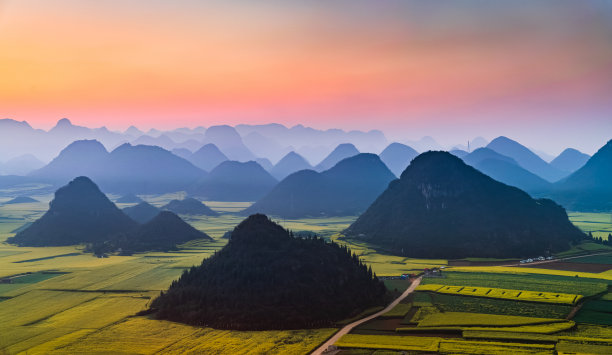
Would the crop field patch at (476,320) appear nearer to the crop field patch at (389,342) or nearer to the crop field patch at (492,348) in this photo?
the crop field patch at (389,342)

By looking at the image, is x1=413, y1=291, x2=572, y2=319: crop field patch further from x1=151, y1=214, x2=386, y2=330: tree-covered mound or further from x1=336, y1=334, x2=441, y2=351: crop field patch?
x1=336, y1=334, x2=441, y2=351: crop field patch

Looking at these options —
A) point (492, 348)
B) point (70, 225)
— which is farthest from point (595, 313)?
point (70, 225)

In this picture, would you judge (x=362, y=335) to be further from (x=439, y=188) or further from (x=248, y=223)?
(x=439, y=188)

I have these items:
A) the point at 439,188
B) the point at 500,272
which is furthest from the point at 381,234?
the point at 500,272

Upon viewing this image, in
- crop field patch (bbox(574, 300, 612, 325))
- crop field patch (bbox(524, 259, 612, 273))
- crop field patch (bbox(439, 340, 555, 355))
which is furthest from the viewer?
crop field patch (bbox(524, 259, 612, 273))

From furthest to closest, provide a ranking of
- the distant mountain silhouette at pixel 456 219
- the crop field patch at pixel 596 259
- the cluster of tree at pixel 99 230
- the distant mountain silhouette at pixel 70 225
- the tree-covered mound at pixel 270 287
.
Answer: the distant mountain silhouette at pixel 70 225, the cluster of tree at pixel 99 230, the distant mountain silhouette at pixel 456 219, the crop field patch at pixel 596 259, the tree-covered mound at pixel 270 287

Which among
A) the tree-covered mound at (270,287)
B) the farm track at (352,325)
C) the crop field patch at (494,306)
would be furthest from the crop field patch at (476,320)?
the tree-covered mound at (270,287)

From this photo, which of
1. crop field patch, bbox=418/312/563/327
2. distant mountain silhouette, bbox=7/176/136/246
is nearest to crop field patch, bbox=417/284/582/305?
crop field patch, bbox=418/312/563/327

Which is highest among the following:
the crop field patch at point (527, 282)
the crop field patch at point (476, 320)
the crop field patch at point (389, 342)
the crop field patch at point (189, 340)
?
the crop field patch at point (527, 282)
